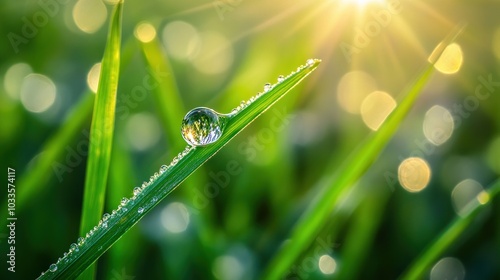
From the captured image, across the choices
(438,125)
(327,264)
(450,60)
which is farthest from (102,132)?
(450,60)

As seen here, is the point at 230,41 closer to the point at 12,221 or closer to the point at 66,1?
the point at 66,1

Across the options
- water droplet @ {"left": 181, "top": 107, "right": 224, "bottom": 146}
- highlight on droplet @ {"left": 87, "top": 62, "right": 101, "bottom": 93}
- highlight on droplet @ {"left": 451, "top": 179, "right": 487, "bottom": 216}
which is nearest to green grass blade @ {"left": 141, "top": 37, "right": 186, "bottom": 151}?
highlight on droplet @ {"left": 87, "top": 62, "right": 101, "bottom": 93}

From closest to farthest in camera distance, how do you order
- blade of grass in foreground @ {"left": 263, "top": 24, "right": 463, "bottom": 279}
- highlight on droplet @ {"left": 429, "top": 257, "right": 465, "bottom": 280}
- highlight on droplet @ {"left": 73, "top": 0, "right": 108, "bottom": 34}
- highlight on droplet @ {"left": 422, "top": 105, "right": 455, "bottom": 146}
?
blade of grass in foreground @ {"left": 263, "top": 24, "right": 463, "bottom": 279} < highlight on droplet @ {"left": 429, "top": 257, "right": 465, "bottom": 280} < highlight on droplet @ {"left": 422, "top": 105, "right": 455, "bottom": 146} < highlight on droplet @ {"left": 73, "top": 0, "right": 108, "bottom": 34}

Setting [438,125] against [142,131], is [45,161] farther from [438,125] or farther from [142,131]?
[438,125]

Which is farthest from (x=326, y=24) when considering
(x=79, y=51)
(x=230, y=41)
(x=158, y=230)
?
(x=158, y=230)

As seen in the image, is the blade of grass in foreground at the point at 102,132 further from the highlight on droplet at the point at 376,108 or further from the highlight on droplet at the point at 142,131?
the highlight on droplet at the point at 376,108

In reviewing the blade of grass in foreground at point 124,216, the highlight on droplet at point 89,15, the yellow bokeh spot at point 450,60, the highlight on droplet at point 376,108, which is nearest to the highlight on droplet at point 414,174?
the highlight on droplet at point 376,108

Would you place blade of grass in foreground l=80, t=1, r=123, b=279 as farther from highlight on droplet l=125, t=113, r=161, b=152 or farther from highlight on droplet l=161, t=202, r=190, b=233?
highlight on droplet l=125, t=113, r=161, b=152
